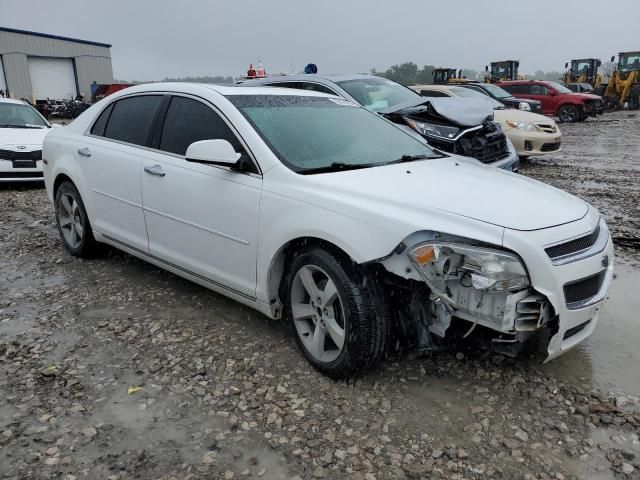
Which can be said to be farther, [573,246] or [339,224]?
[339,224]

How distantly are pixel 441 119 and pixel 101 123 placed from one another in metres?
4.04

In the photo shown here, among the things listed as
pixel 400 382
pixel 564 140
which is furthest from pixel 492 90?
pixel 400 382

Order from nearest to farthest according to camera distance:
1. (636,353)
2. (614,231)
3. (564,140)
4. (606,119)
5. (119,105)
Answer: (636,353) → (119,105) → (614,231) → (564,140) → (606,119)

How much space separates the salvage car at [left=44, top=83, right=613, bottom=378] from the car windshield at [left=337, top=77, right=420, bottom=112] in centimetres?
335

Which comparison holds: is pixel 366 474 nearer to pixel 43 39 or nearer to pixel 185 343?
pixel 185 343

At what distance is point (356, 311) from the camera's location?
2719mm

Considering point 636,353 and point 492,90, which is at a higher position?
point 492,90

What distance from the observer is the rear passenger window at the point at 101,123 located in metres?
4.58

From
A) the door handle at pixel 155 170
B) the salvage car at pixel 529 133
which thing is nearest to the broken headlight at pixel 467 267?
the door handle at pixel 155 170

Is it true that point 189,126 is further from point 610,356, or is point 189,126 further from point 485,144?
point 485,144

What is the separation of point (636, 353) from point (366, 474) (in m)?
2.02

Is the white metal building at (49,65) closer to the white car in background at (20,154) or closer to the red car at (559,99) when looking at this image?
the white car in background at (20,154)

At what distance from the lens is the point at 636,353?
10.8 ft

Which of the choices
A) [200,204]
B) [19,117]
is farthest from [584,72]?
[200,204]
